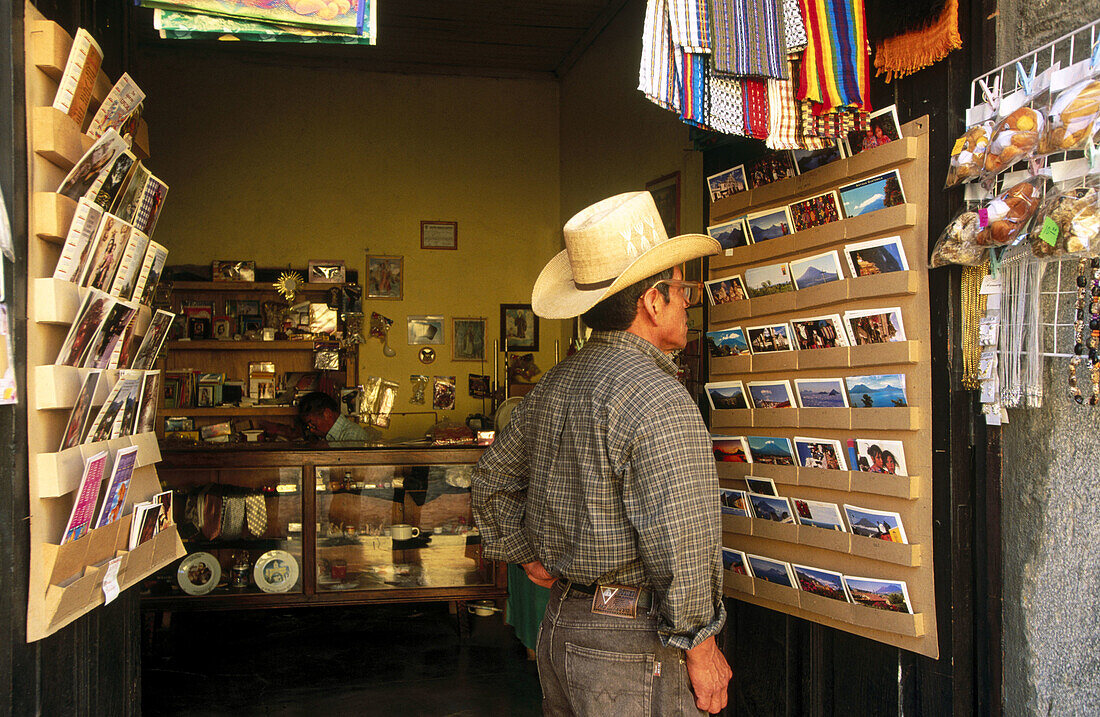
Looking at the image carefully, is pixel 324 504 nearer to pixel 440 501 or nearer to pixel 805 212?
pixel 440 501

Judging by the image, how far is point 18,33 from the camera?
147 centimetres

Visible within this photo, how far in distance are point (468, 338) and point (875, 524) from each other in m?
5.09

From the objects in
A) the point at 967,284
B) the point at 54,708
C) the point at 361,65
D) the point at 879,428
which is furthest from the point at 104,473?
the point at 361,65

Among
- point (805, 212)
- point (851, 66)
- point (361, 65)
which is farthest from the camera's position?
point (361, 65)

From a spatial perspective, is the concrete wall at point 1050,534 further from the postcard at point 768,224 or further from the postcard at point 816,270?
the postcard at point 768,224

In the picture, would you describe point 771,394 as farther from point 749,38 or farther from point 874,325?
point 749,38

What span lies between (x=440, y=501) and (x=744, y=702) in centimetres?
211

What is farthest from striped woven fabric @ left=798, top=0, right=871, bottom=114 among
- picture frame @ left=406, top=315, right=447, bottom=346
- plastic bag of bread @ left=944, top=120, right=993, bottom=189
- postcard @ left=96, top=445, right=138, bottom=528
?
picture frame @ left=406, top=315, right=447, bottom=346

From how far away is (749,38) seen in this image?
192cm

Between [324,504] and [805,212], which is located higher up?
[805,212]

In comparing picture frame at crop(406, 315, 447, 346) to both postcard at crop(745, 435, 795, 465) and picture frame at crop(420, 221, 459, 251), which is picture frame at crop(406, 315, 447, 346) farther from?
postcard at crop(745, 435, 795, 465)

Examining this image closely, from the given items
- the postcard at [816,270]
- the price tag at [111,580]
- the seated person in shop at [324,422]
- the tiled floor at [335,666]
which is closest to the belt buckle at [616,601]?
the postcard at [816,270]

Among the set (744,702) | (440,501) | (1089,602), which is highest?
(1089,602)

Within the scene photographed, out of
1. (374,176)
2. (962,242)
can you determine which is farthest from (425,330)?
(962,242)
